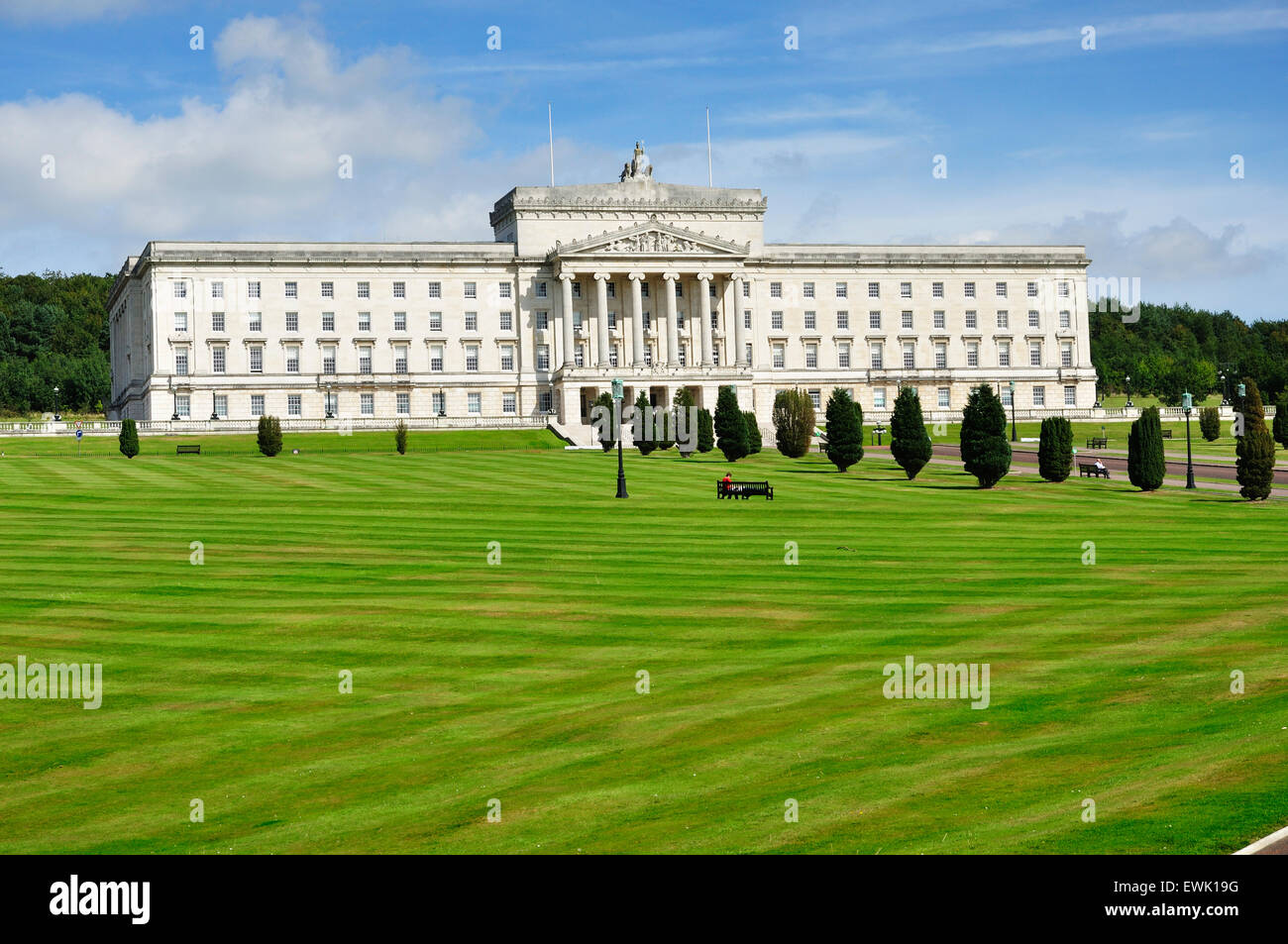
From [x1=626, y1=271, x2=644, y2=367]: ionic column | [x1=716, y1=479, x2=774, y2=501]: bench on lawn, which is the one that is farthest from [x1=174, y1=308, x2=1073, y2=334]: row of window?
[x1=716, y1=479, x2=774, y2=501]: bench on lawn

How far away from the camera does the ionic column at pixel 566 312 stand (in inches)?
5655

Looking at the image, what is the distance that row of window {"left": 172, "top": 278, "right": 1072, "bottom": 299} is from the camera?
142 metres

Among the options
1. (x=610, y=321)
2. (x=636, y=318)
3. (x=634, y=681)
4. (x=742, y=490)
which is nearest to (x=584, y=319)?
(x=610, y=321)

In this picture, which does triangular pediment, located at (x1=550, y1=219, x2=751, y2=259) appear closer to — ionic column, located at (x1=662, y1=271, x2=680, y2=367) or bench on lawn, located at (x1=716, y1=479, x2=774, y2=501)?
ionic column, located at (x1=662, y1=271, x2=680, y2=367)

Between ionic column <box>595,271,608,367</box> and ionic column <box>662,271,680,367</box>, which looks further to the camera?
ionic column <box>662,271,680,367</box>

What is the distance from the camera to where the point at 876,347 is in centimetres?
15588

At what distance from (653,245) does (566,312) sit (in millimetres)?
10710

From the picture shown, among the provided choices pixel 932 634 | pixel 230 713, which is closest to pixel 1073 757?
pixel 932 634

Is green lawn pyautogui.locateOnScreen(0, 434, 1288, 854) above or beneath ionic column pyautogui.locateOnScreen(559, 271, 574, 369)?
beneath

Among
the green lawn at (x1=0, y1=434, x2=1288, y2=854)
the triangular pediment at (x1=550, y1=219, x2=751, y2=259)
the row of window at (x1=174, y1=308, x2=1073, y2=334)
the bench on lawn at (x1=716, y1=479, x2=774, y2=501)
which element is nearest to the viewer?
the green lawn at (x1=0, y1=434, x2=1288, y2=854)

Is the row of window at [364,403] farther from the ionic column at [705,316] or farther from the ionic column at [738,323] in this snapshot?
→ the ionic column at [738,323]

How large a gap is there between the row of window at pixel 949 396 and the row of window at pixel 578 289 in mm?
9882

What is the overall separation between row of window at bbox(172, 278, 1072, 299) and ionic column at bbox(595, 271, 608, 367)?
2025 mm

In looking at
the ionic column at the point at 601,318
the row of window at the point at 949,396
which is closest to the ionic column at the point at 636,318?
the ionic column at the point at 601,318
